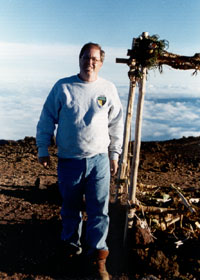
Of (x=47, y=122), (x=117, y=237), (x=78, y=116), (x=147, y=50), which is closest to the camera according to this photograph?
(x=78, y=116)

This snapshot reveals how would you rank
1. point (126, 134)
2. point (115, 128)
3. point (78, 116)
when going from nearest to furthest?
point (78, 116)
point (115, 128)
point (126, 134)

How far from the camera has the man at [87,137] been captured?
3.48 m

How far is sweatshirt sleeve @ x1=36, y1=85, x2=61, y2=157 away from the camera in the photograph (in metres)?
3.61

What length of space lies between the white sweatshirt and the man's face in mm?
73

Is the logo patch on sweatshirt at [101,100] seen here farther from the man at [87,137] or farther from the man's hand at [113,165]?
the man's hand at [113,165]

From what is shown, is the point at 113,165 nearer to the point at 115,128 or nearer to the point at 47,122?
the point at 115,128

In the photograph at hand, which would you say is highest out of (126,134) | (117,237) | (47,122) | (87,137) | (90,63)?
(90,63)

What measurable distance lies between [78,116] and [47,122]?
372 millimetres

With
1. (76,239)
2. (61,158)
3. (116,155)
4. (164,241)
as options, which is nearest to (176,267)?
(164,241)

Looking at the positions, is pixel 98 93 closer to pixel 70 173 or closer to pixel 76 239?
pixel 70 173

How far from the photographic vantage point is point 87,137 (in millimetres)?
3498

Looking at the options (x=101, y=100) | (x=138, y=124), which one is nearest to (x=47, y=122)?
(x=101, y=100)

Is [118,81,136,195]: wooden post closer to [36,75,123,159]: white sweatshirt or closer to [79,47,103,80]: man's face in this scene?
[36,75,123,159]: white sweatshirt

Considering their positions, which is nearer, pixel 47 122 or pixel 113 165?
pixel 47 122
